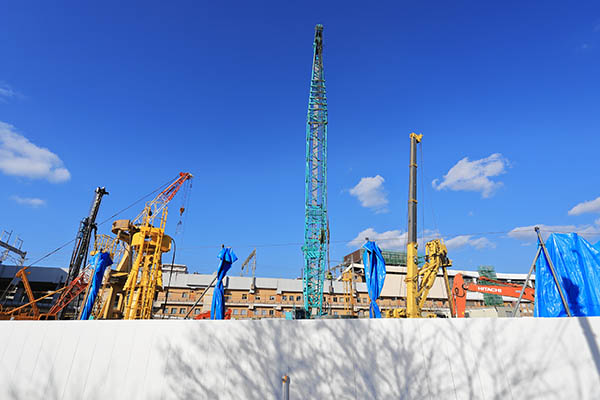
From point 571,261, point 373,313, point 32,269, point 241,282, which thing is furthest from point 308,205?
point 32,269

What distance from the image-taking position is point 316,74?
52.2 m

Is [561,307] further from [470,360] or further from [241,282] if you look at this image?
[241,282]

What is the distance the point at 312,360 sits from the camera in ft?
24.4

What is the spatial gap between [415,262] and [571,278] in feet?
25.7

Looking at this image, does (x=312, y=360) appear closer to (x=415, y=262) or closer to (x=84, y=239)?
(x=415, y=262)

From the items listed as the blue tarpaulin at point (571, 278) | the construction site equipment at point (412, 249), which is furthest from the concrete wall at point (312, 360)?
the construction site equipment at point (412, 249)

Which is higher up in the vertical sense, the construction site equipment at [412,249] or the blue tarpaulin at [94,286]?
the construction site equipment at [412,249]

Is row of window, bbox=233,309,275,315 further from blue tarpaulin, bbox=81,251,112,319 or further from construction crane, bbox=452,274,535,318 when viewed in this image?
construction crane, bbox=452,274,535,318

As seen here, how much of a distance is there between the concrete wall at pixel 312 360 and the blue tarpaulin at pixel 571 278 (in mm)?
5993

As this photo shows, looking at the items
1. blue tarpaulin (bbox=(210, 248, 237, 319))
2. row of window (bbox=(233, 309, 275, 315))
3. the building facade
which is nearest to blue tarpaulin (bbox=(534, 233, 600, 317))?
blue tarpaulin (bbox=(210, 248, 237, 319))

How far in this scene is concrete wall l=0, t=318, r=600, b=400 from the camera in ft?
24.1

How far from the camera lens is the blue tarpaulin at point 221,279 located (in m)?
15.1

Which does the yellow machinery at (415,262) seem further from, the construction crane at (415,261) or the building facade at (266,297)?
the building facade at (266,297)

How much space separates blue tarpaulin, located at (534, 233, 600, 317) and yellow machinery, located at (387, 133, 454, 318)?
22.0ft
